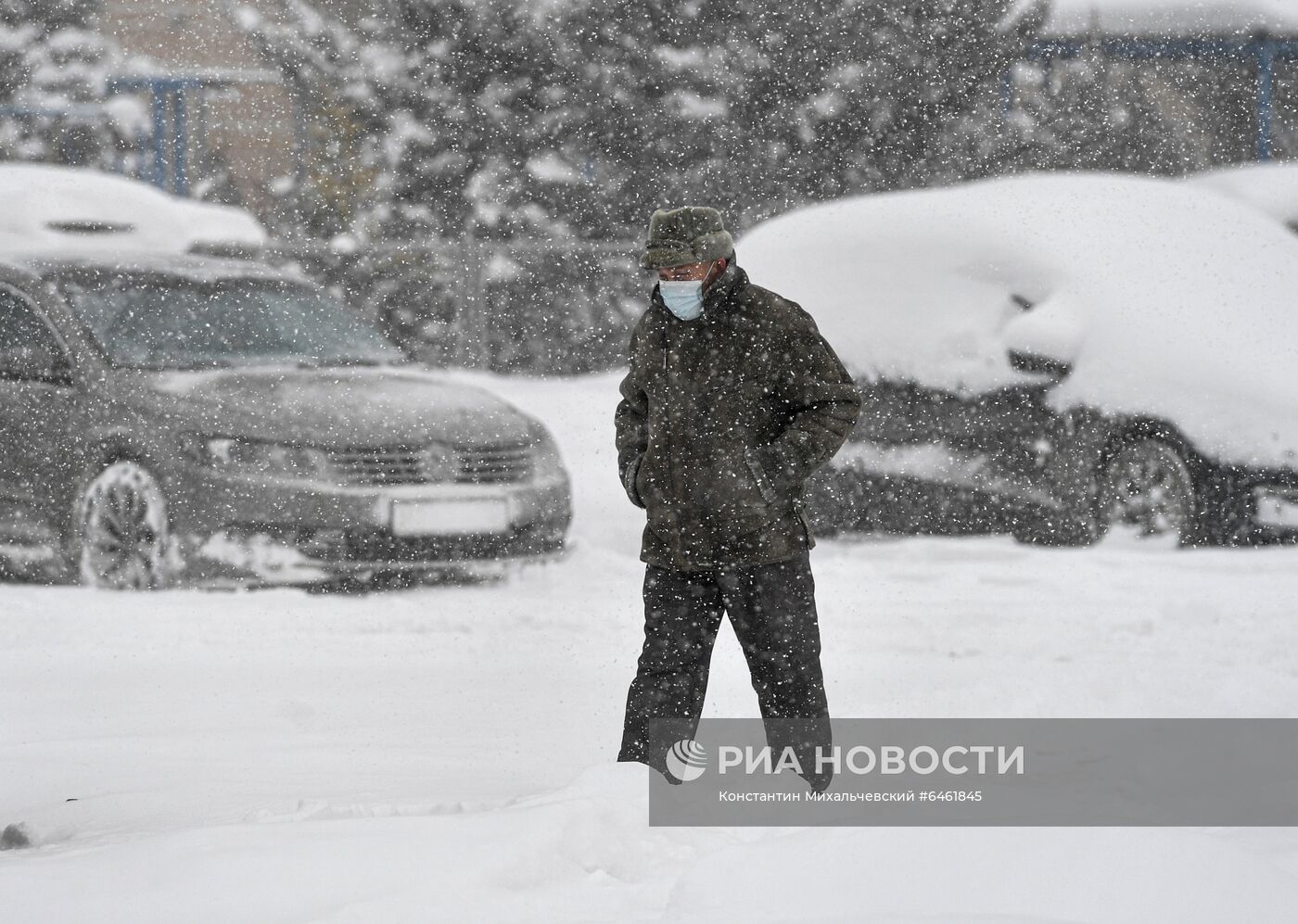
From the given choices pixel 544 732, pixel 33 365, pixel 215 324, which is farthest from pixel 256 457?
pixel 544 732

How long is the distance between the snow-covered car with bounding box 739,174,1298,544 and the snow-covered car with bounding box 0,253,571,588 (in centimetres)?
172

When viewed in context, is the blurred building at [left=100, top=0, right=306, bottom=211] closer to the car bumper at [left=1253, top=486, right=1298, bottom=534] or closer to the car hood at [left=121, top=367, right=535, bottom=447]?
the car hood at [left=121, top=367, right=535, bottom=447]

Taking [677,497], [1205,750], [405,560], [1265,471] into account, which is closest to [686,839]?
[677,497]

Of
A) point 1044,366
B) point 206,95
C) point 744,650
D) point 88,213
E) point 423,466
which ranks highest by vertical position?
point 206,95

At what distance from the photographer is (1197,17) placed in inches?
878

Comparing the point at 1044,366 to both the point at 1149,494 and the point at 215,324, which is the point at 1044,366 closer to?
the point at 1149,494

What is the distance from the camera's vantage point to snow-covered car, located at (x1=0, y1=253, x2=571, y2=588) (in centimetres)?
784

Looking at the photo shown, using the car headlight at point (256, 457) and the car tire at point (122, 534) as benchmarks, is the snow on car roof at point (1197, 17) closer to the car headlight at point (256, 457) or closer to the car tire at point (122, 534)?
the car headlight at point (256, 457)

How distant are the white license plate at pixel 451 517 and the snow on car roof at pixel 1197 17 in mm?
15135

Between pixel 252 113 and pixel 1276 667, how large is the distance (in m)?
21.6

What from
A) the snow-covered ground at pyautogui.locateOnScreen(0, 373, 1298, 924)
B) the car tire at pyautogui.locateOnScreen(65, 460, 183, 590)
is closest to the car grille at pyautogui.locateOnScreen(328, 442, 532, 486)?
the snow-covered ground at pyautogui.locateOnScreen(0, 373, 1298, 924)

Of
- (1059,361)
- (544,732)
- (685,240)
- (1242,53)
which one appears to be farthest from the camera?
(1242,53)

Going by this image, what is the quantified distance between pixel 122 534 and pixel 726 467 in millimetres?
4191

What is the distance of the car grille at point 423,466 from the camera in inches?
311
